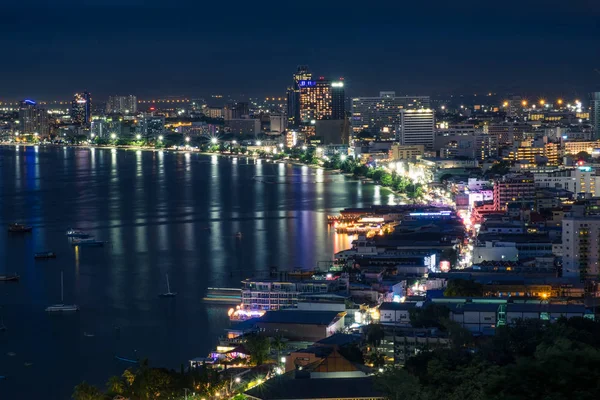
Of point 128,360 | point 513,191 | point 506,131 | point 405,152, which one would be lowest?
point 128,360

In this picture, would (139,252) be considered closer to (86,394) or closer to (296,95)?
(86,394)

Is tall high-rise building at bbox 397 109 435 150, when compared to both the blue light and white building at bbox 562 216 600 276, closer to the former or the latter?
the blue light

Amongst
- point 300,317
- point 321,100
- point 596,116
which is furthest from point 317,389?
point 321,100

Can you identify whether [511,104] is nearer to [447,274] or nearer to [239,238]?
[239,238]

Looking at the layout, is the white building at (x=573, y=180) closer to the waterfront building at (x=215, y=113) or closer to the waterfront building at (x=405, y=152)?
the waterfront building at (x=405, y=152)

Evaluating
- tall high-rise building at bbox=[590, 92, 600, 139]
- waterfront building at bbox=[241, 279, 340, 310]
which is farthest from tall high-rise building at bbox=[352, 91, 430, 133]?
waterfront building at bbox=[241, 279, 340, 310]

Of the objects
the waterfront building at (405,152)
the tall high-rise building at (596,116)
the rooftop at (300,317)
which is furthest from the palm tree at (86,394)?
the tall high-rise building at (596,116)

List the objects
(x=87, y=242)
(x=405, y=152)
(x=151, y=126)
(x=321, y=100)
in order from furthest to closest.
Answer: (x=151, y=126), (x=321, y=100), (x=405, y=152), (x=87, y=242)
